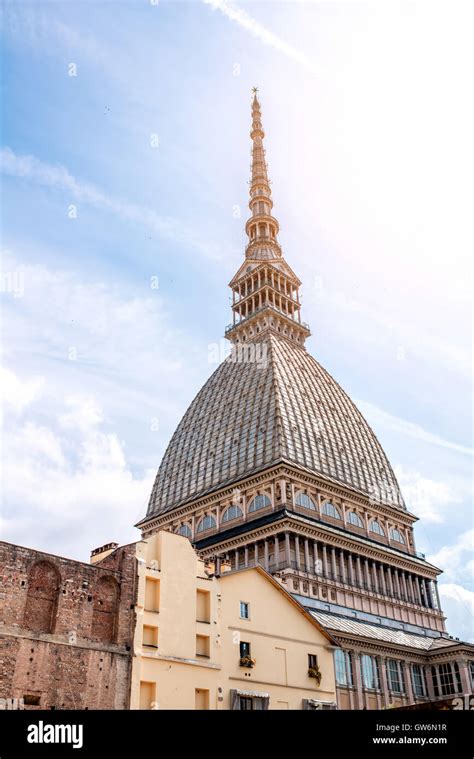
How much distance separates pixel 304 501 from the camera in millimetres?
74750

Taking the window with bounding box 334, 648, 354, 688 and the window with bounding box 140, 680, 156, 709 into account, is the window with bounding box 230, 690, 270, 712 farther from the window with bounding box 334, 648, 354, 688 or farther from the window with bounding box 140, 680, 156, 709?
the window with bounding box 334, 648, 354, 688

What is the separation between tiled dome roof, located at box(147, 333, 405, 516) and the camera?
80.5 metres

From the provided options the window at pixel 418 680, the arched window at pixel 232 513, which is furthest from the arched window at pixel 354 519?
the window at pixel 418 680

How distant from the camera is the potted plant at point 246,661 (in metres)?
36.2

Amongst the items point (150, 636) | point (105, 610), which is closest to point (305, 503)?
point (150, 636)

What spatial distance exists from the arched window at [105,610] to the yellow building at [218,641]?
117cm

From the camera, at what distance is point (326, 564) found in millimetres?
70500

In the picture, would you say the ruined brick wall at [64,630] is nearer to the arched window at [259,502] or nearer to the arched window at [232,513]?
the arched window at [259,502]

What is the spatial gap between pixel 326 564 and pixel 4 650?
46.0 metres

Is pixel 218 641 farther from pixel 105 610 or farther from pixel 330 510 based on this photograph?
pixel 330 510

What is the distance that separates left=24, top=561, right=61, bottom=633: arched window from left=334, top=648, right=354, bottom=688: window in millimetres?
27275

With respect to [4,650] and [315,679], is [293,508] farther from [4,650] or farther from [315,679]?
[4,650]
